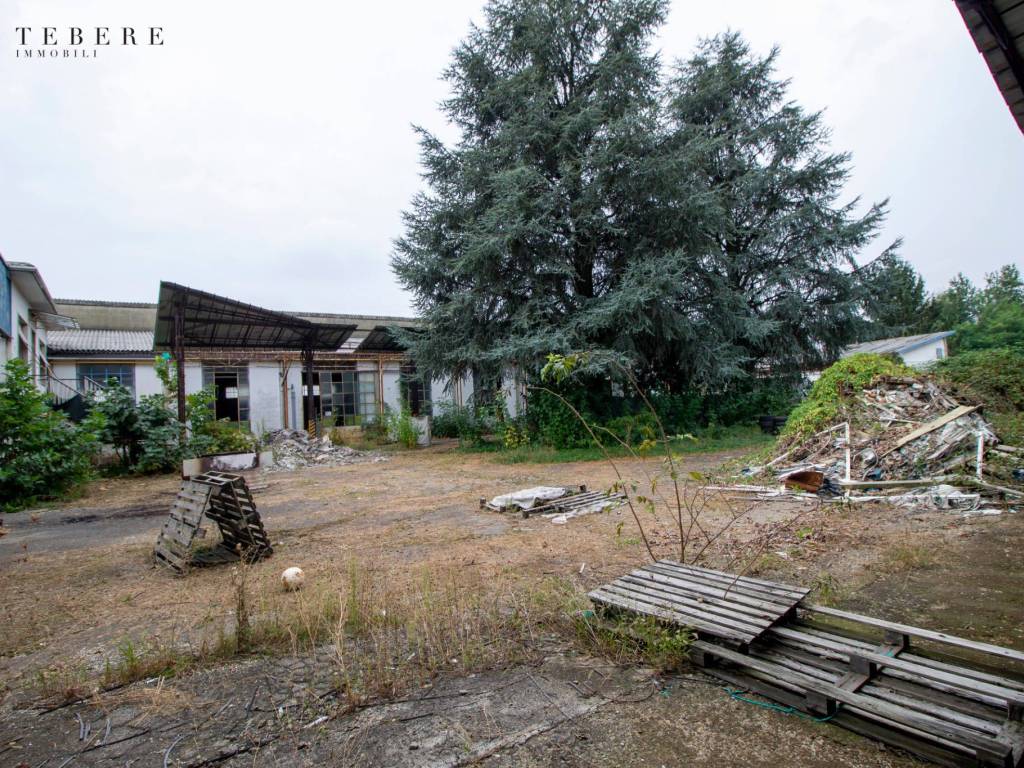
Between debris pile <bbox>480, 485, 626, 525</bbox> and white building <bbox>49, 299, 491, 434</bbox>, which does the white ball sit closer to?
debris pile <bbox>480, 485, 626, 525</bbox>

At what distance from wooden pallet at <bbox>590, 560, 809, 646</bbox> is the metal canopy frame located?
38.7 ft

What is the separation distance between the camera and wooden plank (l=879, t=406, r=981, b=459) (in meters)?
7.60

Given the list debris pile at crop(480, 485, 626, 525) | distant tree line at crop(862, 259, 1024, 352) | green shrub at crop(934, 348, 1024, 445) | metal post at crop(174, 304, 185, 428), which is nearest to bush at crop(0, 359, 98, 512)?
metal post at crop(174, 304, 185, 428)

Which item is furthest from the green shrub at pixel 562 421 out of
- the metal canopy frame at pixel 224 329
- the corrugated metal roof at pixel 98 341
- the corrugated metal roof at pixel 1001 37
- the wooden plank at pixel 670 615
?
the corrugated metal roof at pixel 98 341

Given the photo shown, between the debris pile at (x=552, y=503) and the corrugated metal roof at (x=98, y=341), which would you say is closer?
the debris pile at (x=552, y=503)

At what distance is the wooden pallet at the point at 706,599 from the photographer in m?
2.89

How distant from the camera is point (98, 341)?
1944 cm

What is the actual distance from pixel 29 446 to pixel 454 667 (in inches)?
378

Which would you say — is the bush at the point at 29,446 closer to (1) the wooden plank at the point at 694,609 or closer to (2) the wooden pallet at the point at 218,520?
(2) the wooden pallet at the point at 218,520

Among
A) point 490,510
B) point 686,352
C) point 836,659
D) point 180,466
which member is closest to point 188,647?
point 836,659

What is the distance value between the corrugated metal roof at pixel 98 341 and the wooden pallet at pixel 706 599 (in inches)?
770

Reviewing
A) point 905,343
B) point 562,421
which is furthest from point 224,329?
point 905,343

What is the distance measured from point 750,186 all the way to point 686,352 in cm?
718

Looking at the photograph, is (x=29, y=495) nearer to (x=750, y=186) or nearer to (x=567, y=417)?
(x=567, y=417)
